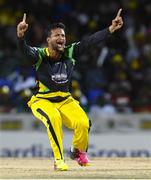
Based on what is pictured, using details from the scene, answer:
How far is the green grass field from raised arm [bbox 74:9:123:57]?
5.60 ft

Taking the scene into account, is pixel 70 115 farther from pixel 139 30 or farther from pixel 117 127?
pixel 139 30

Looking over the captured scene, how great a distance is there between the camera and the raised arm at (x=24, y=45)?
10602 mm

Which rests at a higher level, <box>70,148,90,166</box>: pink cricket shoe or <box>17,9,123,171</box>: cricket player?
<box>17,9,123,171</box>: cricket player

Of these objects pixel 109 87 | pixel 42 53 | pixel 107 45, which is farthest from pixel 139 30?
pixel 42 53

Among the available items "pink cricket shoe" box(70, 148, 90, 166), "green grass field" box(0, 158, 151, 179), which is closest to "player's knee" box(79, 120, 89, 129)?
"pink cricket shoe" box(70, 148, 90, 166)

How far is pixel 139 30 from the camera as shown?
19641mm

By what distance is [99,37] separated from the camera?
435 inches

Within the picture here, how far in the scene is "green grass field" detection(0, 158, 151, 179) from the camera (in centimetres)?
1005

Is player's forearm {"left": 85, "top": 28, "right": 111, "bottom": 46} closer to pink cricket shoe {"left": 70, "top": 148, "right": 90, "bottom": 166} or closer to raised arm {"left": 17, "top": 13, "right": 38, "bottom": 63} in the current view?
raised arm {"left": 17, "top": 13, "right": 38, "bottom": 63}

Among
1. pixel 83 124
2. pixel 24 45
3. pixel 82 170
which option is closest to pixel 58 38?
pixel 24 45

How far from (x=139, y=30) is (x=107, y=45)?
140 centimetres

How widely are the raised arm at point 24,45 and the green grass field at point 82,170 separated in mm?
1590

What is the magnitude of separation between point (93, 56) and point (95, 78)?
71 centimetres

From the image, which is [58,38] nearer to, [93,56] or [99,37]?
[99,37]
